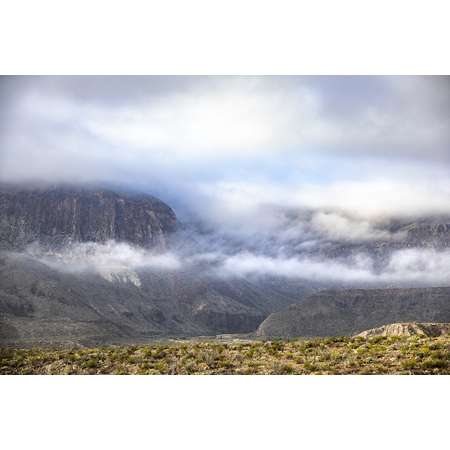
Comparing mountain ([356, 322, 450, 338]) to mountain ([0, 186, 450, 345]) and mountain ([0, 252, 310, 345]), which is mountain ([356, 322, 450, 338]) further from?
mountain ([0, 186, 450, 345])

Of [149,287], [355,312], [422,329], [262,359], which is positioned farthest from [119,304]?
[262,359]

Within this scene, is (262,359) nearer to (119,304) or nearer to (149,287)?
(119,304)

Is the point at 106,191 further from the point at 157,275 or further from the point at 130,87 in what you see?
the point at 130,87

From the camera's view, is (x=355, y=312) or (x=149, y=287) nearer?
(x=355, y=312)

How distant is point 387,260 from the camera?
443 ft

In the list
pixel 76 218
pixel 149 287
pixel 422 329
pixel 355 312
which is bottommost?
pixel 422 329

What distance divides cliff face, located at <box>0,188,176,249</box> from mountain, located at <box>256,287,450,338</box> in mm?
66865

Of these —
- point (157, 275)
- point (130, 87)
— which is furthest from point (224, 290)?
point (130, 87)

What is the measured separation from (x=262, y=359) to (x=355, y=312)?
66.6 meters

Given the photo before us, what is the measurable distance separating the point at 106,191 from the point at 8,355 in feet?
472

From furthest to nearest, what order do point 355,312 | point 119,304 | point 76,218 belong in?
point 76,218 → point 119,304 → point 355,312

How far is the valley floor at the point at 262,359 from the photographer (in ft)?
46.7

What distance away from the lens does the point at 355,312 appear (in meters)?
79.8

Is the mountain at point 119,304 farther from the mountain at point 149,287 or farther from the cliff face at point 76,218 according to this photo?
the cliff face at point 76,218
